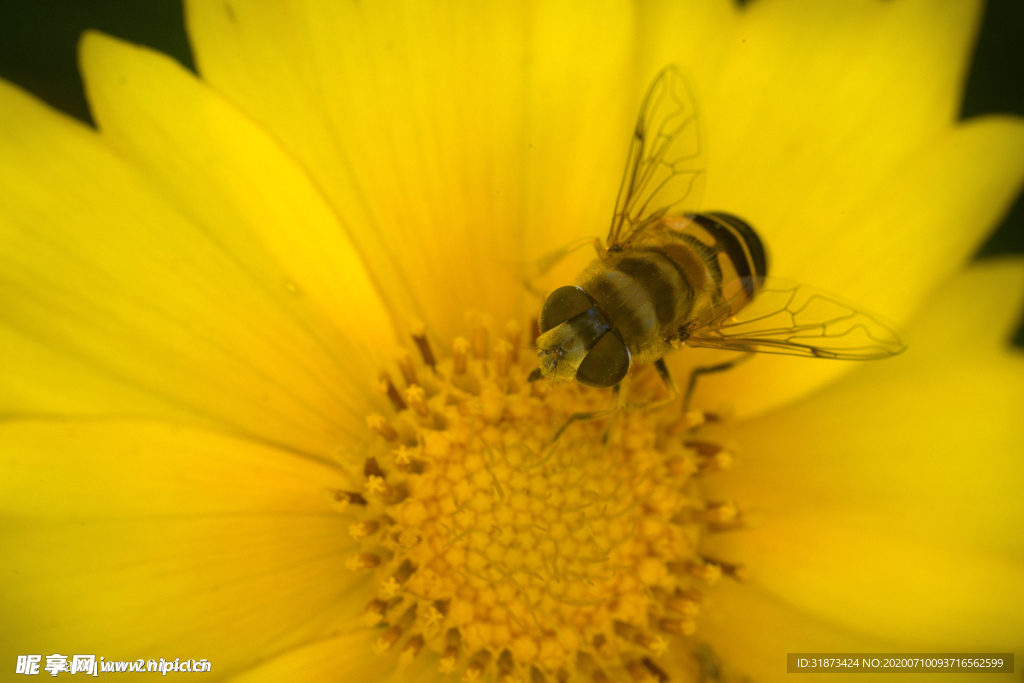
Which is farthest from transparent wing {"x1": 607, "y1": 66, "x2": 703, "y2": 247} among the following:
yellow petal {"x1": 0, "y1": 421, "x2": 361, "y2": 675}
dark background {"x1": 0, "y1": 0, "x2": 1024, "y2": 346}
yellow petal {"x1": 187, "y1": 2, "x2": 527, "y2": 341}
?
dark background {"x1": 0, "y1": 0, "x2": 1024, "y2": 346}

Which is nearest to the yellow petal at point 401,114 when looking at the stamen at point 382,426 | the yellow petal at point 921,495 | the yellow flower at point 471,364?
the yellow flower at point 471,364

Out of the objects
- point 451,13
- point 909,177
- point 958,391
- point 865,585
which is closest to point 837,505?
point 865,585

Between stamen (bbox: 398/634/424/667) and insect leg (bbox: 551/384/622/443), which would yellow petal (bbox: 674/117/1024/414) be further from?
stamen (bbox: 398/634/424/667)

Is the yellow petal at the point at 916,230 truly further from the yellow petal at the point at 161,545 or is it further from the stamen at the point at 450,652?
the yellow petal at the point at 161,545

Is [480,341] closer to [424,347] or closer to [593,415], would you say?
[424,347]

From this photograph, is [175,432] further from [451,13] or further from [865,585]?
[865,585]

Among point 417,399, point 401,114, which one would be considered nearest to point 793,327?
point 417,399
